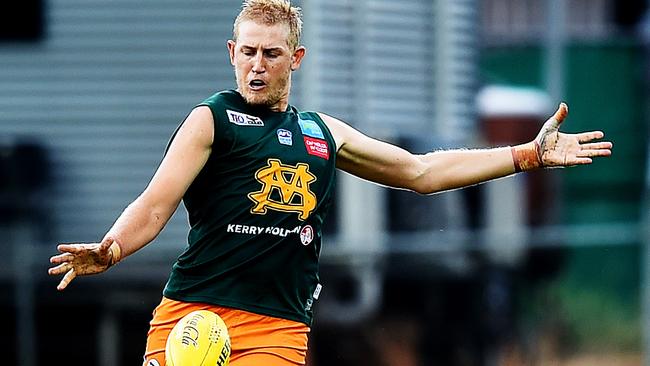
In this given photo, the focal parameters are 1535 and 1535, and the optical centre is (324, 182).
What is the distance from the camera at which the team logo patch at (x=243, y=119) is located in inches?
250

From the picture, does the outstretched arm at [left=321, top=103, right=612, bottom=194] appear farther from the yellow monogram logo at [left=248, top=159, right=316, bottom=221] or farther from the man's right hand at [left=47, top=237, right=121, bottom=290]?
the man's right hand at [left=47, top=237, right=121, bottom=290]

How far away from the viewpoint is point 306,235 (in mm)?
6469

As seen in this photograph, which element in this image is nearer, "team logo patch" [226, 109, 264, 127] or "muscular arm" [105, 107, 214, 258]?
"muscular arm" [105, 107, 214, 258]

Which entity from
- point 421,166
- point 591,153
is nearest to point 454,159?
point 421,166

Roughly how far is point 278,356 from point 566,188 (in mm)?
16249

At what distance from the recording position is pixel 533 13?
31688mm

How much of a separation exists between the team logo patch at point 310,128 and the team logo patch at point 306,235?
41cm

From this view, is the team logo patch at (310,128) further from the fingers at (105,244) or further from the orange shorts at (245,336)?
the fingers at (105,244)

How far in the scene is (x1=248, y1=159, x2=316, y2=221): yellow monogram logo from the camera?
6.35 m

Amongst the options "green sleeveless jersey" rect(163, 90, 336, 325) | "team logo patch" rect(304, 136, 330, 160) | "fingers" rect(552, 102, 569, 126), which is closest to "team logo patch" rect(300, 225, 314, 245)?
"green sleeveless jersey" rect(163, 90, 336, 325)

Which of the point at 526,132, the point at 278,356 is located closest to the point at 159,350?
the point at 278,356

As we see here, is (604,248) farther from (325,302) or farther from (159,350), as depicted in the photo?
(159,350)

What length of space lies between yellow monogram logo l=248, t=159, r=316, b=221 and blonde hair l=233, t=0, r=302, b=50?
20.9 inches

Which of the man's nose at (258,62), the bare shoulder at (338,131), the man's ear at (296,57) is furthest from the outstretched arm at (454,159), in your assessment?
the man's nose at (258,62)
